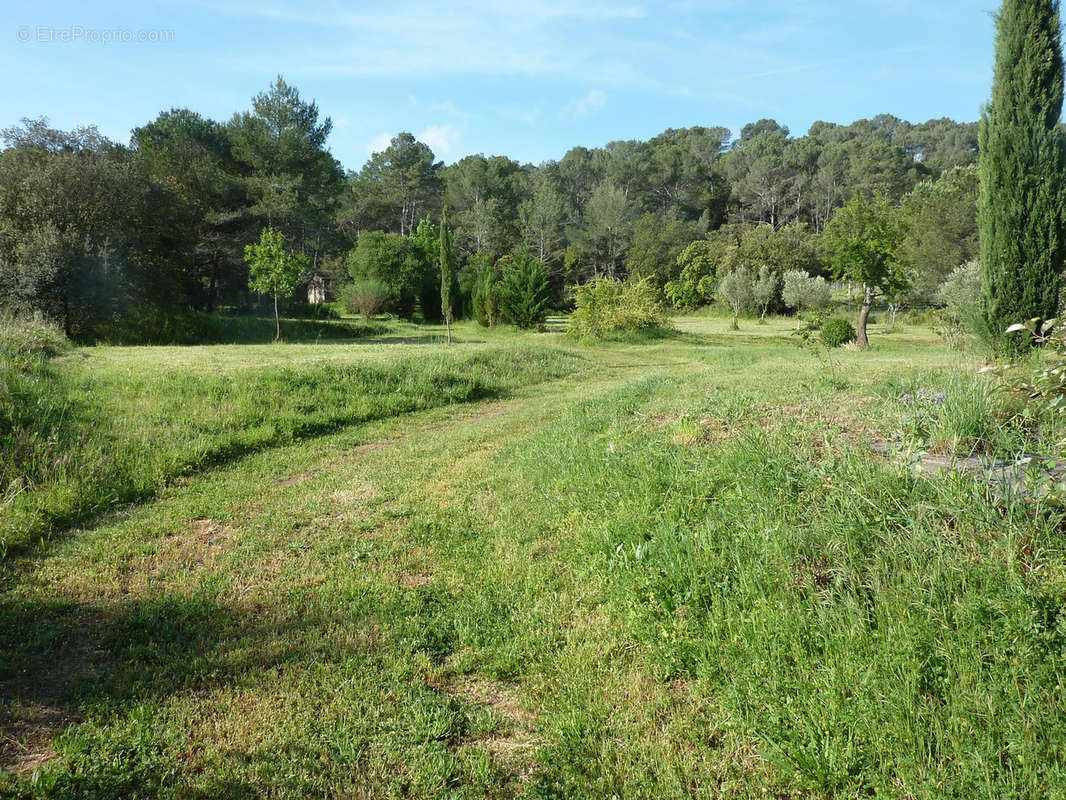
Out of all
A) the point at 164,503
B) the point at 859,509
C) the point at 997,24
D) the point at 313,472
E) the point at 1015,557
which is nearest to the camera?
the point at 1015,557

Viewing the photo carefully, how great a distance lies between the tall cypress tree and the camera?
383 inches

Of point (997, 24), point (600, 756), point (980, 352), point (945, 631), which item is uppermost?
point (997, 24)

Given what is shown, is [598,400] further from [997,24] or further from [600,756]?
[997,24]

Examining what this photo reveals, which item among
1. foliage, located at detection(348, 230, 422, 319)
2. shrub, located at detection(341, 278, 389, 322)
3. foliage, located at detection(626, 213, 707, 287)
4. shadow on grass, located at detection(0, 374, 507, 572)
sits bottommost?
shadow on grass, located at detection(0, 374, 507, 572)

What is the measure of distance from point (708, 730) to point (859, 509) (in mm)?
1415

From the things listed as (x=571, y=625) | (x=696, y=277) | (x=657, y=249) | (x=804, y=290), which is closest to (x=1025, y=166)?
(x=571, y=625)

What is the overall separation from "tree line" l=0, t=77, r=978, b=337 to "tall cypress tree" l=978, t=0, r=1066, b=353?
11.2 m

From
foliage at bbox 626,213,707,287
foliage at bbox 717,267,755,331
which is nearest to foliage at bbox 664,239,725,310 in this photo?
foliage at bbox 626,213,707,287

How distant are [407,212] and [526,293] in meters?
33.8

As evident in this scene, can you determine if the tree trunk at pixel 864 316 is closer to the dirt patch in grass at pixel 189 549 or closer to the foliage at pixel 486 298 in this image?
the foliage at pixel 486 298

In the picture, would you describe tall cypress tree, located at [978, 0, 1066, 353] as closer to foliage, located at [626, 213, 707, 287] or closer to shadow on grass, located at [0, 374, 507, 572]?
shadow on grass, located at [0, 374, 507, 572]

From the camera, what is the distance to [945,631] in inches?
90.7

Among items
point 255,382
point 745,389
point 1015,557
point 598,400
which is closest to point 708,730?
point 1015,557

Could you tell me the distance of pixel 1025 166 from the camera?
9.80 meters
